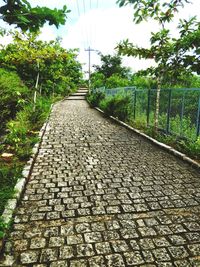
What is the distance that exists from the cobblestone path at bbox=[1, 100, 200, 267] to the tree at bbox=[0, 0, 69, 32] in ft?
8.72

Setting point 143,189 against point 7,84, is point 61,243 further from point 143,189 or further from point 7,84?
point 7,84

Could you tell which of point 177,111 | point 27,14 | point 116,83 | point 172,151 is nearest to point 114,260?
point 27,14

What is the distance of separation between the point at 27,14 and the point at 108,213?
117 inches

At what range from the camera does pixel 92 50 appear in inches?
1740

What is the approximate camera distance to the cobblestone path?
2982 millimetres

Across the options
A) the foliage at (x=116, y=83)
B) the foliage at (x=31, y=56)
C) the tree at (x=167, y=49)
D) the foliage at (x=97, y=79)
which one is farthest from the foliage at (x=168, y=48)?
the foliage at (x=97, y=79)

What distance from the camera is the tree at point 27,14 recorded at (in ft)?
9.22

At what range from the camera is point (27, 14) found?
2.83 metres

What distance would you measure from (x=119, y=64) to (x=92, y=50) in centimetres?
597

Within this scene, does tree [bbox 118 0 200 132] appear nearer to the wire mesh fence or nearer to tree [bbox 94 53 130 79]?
the wire mesh fence

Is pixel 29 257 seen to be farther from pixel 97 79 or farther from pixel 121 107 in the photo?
pixel 97 79

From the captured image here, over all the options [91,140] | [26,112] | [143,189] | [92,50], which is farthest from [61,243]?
[92,50]

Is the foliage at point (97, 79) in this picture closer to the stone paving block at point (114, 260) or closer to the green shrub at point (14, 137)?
the green shrub at point (14, 137)

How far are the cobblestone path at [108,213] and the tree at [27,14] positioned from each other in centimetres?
266
